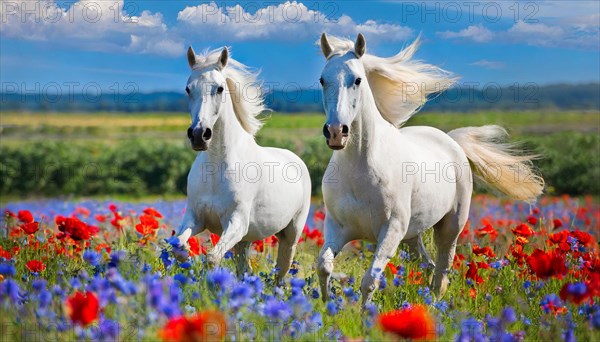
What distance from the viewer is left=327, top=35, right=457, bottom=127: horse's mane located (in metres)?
5.99

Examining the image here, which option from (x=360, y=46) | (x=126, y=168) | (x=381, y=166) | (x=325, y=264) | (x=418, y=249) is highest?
(x=360, y=46)

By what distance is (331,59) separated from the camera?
5.41 meters

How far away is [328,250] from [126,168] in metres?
14.3

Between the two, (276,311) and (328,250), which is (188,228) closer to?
(328,250)

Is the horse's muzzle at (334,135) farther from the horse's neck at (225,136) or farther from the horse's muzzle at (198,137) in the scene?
the horse's neck at (225,136)

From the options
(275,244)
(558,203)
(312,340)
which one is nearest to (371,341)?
(312,340)

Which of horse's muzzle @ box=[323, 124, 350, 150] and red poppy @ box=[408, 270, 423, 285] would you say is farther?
red poppy @ box=[408, 270, 423, 285]

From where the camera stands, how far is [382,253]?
17.8 feet

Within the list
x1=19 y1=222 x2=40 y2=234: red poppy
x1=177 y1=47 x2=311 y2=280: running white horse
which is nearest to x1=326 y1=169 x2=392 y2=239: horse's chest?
x1=177 y1=47 x2=311 y2=280: running white horse

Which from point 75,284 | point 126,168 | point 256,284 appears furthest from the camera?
point 126,168

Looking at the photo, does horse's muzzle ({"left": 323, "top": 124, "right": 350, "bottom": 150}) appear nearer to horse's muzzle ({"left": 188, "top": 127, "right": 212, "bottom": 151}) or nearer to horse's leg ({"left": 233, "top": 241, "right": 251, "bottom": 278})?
horse's muzzle ({"left": 188, "top": 127, "right": 212, "bottom": 151})

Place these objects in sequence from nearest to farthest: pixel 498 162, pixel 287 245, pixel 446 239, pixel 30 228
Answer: pixel 30 228
pixel 446 239
pixel 287 245
pixel 498 162

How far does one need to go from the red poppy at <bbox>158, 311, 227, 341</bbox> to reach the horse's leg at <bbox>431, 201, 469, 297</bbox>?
414cm

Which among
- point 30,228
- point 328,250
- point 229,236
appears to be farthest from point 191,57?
point 328,250
